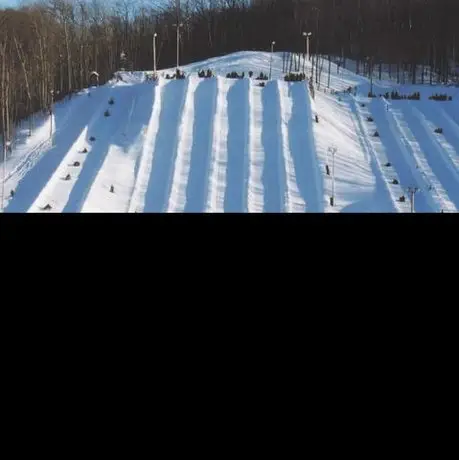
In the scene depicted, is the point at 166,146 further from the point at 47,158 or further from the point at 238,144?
the point at 47,158

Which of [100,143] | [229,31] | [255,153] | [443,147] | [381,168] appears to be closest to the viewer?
[381,168]

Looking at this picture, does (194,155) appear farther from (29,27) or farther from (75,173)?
(29,27)

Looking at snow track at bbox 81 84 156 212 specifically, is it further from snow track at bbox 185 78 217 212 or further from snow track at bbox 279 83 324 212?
snow track at bbox 279 83 324 212

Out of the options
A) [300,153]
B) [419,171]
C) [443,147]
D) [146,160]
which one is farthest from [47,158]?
[443,147]

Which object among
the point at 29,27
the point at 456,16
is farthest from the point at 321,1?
the point at 29,27

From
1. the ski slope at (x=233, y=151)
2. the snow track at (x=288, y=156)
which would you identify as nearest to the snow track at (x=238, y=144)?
the ski slope at (x=233, y=151)

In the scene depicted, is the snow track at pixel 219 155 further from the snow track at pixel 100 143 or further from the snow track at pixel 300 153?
the snow track at pixel 100 143

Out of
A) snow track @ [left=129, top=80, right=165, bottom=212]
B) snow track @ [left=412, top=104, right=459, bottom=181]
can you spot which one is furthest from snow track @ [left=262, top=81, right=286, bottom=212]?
snow track @ [left=412, top=104, right=459, bottom=181]
